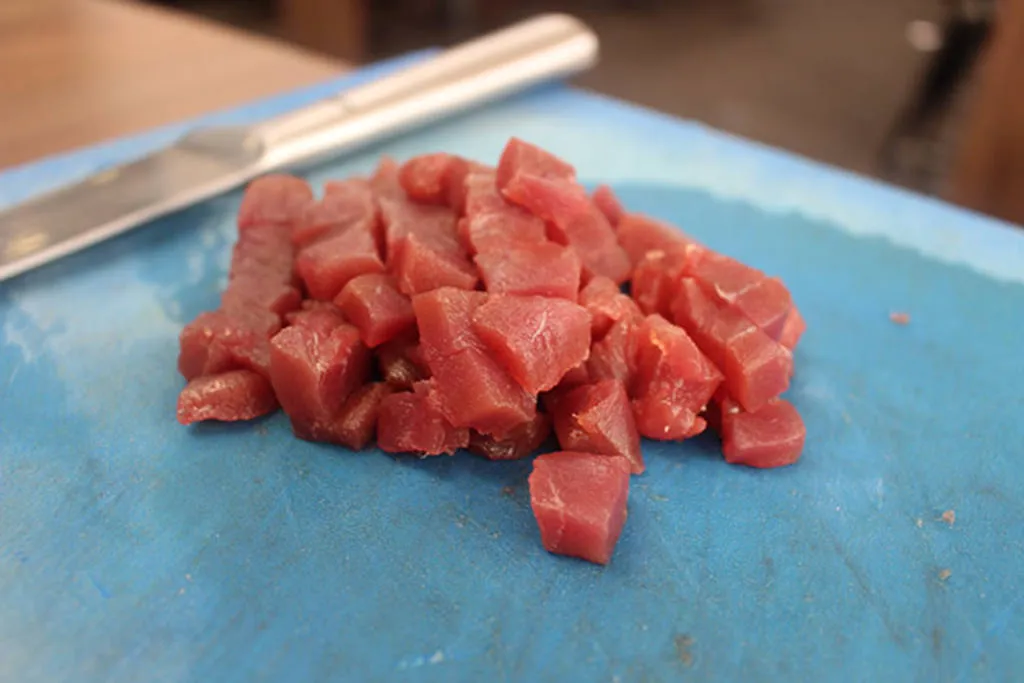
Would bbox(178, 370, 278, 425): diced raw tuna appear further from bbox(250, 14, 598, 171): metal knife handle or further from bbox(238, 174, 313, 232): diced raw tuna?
bbox(250, 14, 598, 171): metal knife handle

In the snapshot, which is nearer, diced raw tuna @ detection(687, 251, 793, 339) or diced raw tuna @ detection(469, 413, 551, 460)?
diced raw tuna @ detection(469, 413, 551, 460)

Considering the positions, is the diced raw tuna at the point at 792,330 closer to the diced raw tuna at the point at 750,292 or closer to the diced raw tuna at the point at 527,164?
the diced raw tuna at the point at 750,292

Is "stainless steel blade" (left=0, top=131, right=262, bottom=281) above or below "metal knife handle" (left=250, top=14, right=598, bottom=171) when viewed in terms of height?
below

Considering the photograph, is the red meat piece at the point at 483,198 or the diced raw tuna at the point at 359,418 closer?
the diced raw tuna at the point at 359,418

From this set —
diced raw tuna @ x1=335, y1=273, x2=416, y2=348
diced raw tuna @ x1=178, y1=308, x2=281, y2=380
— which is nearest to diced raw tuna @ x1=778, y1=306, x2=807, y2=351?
Answer: diced raw tuna @ x1=335, y1=273, x2=416, y2=348

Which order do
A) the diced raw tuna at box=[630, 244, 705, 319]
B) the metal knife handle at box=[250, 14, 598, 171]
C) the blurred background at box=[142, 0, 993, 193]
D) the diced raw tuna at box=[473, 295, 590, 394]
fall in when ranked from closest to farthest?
the diced raw tuna at box=[473, 295, 590, 394], the diced raw tuna at box=[630, 244, 705, 319], the metal knife handle at box=[250, 14, 598, 171], the blurred background at box=[142, 0, 993, 193]

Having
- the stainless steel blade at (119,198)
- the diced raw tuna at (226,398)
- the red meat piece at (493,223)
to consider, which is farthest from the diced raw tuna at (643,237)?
the stainless steel blade at (119,198)

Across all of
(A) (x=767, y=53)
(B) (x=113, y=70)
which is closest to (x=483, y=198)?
(B) (x=113, y=70)
